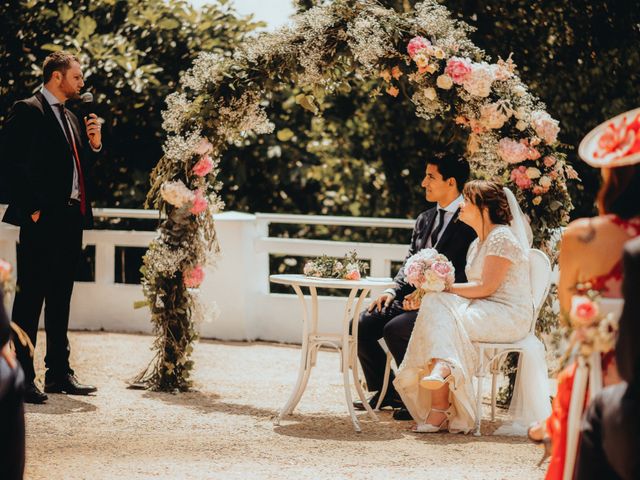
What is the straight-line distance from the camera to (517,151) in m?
6.82

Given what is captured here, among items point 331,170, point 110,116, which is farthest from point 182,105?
point 331,170

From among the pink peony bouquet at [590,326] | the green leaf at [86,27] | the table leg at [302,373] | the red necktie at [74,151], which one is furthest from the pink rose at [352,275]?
the green leaf at [86,27]

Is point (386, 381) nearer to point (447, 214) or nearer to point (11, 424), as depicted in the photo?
point (447, 214)

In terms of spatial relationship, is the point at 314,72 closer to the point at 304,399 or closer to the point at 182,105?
the point at 182,105

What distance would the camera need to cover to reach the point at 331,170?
13305 millimetres

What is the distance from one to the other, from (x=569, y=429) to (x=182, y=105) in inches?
181

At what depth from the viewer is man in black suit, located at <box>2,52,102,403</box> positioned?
6.79m

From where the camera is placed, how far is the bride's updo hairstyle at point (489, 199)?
6.36 meters

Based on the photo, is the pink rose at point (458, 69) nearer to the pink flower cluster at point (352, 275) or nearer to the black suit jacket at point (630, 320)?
the pink flower cluster at point (352, 275)

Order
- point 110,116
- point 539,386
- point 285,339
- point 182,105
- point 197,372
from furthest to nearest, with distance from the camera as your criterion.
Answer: point 110,116 → point 285,339 → point 197,372 → point 182,105 → point 539,386

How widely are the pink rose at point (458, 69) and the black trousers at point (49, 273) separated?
2511mm

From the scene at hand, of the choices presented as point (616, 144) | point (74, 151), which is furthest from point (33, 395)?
point (616, 144)

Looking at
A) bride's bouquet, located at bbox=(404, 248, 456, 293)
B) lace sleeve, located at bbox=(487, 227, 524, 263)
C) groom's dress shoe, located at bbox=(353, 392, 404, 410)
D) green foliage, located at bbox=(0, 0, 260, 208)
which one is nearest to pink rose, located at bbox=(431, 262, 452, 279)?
bride's bouquet, located at bbox=(404, 248, 456, 293)

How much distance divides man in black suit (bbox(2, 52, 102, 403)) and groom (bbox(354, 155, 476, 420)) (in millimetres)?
1921
